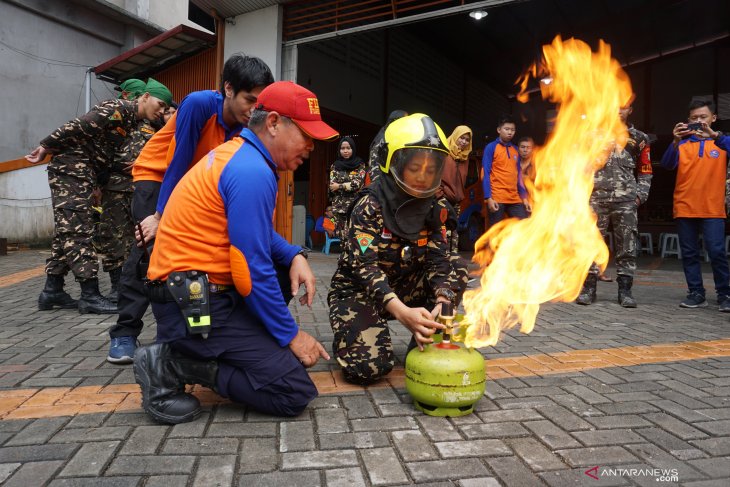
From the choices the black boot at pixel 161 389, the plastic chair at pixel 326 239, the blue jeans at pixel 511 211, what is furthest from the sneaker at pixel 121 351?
the plastic chair at pixel 326 239

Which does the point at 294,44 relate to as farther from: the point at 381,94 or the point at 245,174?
the point at 245,174

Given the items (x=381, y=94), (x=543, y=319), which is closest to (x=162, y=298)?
(x=543, y=319)

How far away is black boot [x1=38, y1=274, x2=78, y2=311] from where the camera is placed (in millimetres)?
5258

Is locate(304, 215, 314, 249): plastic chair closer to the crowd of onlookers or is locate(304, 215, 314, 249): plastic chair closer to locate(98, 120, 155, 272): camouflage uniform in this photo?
locate(98, 120, 155, 272): camouflage uniform

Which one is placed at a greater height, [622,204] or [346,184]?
[346,184]

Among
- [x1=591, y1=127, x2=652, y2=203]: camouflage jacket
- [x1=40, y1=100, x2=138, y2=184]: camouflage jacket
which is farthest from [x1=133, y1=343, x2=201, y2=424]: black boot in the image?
[x1=591, y1=127, x2=652, y2=203]: camouflage jacket

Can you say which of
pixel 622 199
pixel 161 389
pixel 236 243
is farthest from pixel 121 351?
pixel 622 199

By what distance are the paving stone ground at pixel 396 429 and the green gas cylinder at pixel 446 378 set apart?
0.10 metres

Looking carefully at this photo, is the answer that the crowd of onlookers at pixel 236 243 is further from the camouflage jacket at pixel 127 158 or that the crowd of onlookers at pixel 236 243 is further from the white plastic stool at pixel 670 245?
the white plastic stool at pixel 670 245

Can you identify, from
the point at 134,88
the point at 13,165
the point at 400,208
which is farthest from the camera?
the point at 13,165

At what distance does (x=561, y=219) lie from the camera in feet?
15.4

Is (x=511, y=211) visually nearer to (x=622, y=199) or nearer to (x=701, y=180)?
(x=622, y=199)

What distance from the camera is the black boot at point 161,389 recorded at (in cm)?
A: 255

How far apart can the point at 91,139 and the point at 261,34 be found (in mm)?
6080
